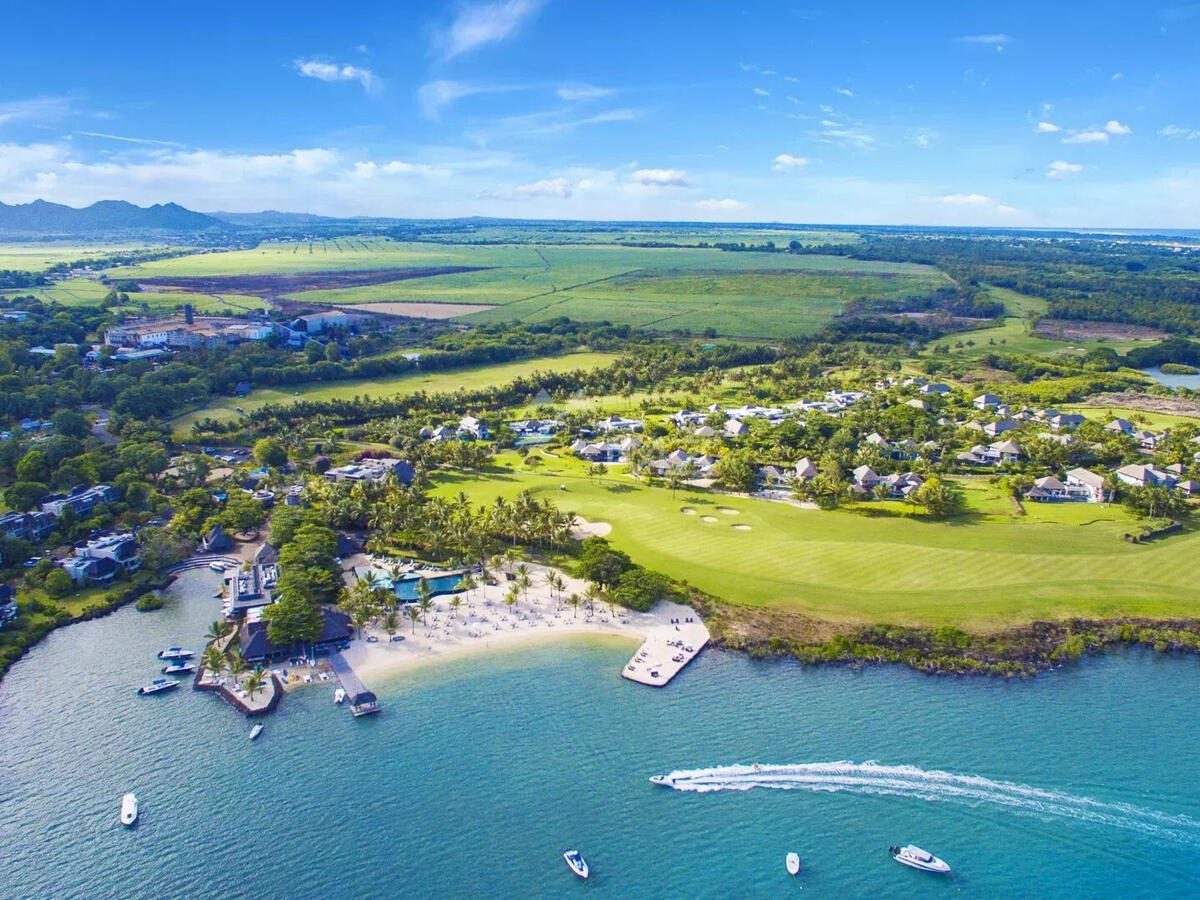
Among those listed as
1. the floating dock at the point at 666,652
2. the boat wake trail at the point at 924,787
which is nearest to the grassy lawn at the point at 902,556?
the floating dock at the point at 666,652

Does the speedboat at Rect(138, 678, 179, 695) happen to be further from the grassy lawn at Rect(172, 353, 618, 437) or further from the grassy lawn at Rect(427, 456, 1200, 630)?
the grassy lawn at Rect(172, 353, 618, 437)

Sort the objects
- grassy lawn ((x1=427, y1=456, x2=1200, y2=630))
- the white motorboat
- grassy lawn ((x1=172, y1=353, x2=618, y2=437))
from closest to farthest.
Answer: the white motorboat, grassy lawn ((x1=427, y1=456, x2=1200, y2=630)), grassy lawn ((x1=172, y1=353, x2=618, y2=437))

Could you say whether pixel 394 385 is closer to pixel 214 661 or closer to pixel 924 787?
pixel 214 661

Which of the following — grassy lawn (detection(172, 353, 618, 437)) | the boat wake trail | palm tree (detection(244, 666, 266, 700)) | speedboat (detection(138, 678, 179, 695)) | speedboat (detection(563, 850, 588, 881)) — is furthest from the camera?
grassy lawn (detection(172, 353, 618, 437))

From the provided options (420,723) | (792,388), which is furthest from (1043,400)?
(420,723)

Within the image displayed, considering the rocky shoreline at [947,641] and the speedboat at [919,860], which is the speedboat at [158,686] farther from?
the speedboat at [919,860]

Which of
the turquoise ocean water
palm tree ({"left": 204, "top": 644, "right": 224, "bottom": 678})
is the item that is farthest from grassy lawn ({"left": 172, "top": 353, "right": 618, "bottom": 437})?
the turquoise ocean water

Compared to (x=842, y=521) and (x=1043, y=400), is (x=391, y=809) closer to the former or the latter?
(x=842, y=521)
